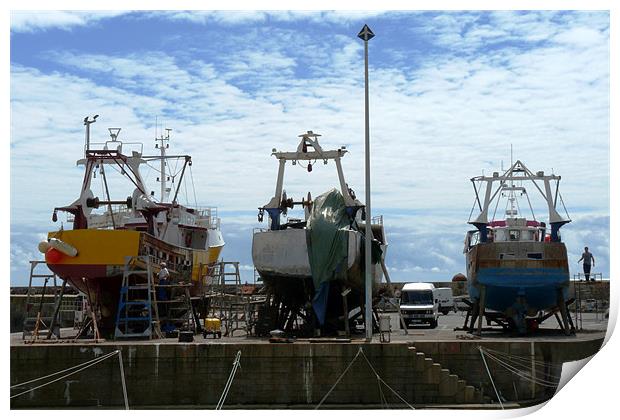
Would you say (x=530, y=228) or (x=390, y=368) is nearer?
(x=390, y=368)

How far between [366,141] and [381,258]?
8.54 metres

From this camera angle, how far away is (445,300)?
56.8 m

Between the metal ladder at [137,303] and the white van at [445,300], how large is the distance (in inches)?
1172

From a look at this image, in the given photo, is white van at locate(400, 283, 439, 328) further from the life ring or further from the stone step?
the life ring

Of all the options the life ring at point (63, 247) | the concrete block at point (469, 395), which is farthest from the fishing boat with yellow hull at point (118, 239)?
the concrete block at point (469, 395)

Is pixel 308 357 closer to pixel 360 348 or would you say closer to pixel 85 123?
pixel 360 348

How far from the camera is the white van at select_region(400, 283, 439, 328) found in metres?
37.4

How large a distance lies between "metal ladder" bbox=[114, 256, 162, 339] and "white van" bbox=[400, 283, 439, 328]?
41.3ft

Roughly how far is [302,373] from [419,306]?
51.2ft

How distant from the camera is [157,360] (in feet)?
77.7

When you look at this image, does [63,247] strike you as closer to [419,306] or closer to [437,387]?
[437,387]

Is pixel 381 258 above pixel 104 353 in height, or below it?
above

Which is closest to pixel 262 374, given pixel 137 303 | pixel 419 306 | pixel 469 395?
pixel 469 395
